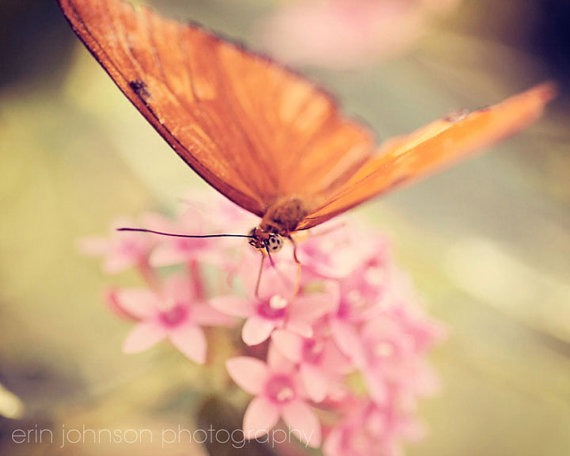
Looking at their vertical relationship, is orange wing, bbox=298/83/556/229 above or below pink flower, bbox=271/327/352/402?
above

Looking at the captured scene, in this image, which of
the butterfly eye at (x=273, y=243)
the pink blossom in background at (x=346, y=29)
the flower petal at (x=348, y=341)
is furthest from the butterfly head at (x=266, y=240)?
the pink blossom in background at (x=346, y=29)

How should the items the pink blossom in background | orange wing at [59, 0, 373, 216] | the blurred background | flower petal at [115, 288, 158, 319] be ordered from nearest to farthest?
orange wing at [59, 0, 373, 216] → flower petal at [115, 288, 158, 319] → the blurred background → the pink blossom in background

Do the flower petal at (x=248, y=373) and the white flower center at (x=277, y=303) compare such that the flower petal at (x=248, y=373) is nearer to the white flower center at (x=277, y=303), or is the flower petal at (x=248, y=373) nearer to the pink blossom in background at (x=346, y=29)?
the white flower center at (x=277, y=303)

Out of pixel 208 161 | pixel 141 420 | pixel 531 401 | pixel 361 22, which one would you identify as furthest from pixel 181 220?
pixel 361 22

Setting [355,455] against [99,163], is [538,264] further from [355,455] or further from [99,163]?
[99,163]

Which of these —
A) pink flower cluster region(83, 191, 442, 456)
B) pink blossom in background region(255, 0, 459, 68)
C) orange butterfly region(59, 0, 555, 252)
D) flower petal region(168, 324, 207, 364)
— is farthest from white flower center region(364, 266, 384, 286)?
pink blossom in background region(255, 0, 459, 68)

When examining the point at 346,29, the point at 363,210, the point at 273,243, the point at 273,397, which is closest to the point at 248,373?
the point at 273,397

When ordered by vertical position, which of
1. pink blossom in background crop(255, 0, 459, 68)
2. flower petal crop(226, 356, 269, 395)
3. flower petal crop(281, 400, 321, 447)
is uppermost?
pink blossom in background crop(255, 0, 459, 68)

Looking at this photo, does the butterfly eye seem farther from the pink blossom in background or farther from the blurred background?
the pink blossom in background
